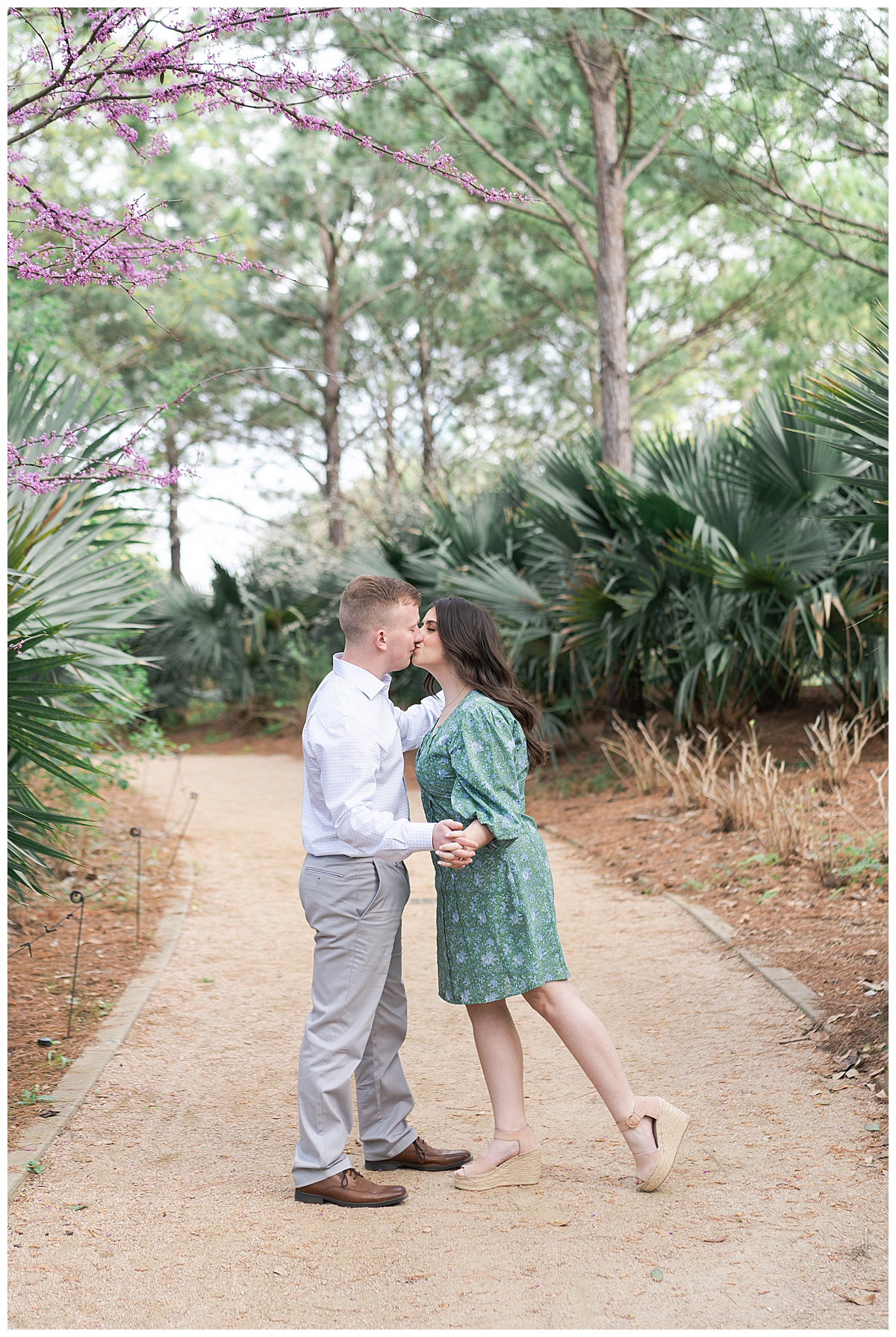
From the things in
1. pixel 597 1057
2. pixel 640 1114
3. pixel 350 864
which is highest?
pixel 350 864

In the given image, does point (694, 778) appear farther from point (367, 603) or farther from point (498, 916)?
point (367, 603)

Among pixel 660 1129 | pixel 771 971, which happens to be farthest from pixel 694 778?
pixel 660 1129

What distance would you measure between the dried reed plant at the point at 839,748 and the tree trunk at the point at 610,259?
335 centimetres

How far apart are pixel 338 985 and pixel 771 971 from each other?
2516 millimetres

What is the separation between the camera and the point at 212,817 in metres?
9.80

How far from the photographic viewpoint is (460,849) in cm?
285

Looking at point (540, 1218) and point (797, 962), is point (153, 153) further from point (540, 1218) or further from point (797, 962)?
point (797, 962)

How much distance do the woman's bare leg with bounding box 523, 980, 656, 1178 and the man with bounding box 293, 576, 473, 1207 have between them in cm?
48

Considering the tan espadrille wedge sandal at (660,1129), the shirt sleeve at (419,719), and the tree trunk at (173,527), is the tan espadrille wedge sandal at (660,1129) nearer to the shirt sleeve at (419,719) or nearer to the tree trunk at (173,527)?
the shirt sleeve at (419,719)

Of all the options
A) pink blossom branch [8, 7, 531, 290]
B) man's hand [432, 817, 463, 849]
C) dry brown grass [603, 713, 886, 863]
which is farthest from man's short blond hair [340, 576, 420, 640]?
dry brown grass [603, 713, 886, 863]

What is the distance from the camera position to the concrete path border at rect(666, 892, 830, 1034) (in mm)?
4379

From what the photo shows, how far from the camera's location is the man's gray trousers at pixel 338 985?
305cm

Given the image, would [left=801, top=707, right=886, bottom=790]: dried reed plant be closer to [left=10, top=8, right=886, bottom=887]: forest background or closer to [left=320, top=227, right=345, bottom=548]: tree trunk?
[left=10, top=8, right=886, bottom=887]: forest background

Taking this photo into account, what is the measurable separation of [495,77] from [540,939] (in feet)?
34.3
